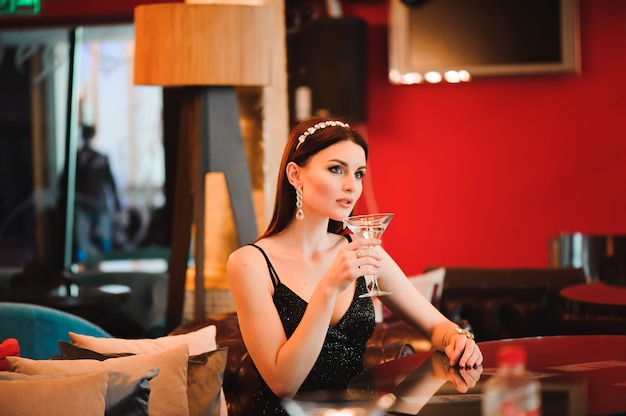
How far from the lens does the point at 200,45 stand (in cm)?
396

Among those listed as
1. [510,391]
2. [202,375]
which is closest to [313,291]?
[202,375]

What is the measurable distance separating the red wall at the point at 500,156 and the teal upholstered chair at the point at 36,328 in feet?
11.0

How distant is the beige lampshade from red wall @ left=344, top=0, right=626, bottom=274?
247cm

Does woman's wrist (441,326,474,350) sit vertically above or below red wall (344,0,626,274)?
below

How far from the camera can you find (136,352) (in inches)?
113

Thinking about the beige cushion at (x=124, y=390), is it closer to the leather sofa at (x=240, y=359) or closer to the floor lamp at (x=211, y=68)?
the leather sofa at (x=240, y=359)

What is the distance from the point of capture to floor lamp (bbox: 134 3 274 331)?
3.96 m

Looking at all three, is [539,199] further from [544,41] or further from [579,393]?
[579,393]

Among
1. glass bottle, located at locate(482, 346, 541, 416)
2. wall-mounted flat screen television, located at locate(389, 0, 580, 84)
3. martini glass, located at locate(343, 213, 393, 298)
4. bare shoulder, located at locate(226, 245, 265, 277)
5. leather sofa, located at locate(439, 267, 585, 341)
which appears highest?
wall-mounted flat screen television, located at locate(389, 0, 580, 84)

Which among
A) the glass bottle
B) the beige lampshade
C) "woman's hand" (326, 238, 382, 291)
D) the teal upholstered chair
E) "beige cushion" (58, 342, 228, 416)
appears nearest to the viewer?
the glass bottle

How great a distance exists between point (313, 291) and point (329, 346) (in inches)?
6.2

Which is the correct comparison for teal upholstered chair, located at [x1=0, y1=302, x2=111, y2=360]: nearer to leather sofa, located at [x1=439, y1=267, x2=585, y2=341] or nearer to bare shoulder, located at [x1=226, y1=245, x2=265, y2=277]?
bare shoulder, located at [x1=226, y1=245, x2=265, y2=277]

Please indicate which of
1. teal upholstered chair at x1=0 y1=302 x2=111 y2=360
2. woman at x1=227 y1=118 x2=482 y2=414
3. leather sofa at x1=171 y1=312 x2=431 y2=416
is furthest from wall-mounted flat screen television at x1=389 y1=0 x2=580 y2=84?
woman at x1=227 y1=118 x2=482 y2=414

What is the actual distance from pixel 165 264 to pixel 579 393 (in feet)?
16.8
